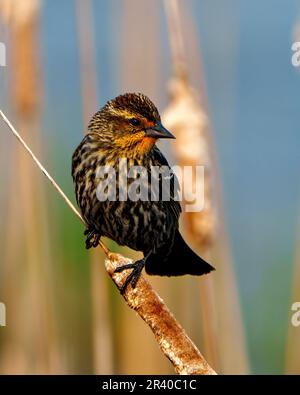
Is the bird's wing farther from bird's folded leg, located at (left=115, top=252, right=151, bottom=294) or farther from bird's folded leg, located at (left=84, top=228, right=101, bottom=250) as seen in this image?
bird's folded leg, located at (left=115, top=252, right=151, bottom=294)

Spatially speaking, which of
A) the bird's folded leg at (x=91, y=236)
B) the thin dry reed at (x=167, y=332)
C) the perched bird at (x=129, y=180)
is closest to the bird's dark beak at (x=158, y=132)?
the perched bird at (x=129, y=180)

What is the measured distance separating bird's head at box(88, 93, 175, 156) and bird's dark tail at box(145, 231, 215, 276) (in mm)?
385

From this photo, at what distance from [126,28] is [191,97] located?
31.5 inches

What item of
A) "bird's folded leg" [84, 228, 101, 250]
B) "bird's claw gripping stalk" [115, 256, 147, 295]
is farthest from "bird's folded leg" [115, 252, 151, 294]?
"bird's folded leg" [84, 228, 101, 250]

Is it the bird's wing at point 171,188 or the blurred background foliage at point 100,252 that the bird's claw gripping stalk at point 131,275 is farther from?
the bird's wing at point 171,188

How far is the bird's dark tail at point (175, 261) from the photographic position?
120 inches

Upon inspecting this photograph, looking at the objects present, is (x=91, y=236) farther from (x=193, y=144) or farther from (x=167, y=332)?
(x=167, y=332)

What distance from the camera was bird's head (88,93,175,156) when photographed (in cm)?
281

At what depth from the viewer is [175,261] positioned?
3.08 m

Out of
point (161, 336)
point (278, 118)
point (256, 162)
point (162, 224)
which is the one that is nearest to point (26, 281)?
point (162, 224)

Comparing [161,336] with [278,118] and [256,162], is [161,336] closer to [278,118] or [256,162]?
[256,162]

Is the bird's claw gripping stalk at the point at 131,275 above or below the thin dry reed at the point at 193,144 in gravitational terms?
below

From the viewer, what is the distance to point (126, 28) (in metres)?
3.13

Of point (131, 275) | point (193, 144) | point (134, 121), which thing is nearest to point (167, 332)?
point (131, 275)
